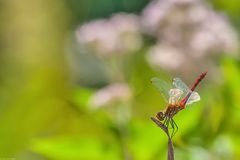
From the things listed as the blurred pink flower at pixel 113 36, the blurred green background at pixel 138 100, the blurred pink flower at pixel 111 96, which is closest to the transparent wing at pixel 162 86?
the blurred green background at pixel 138 100

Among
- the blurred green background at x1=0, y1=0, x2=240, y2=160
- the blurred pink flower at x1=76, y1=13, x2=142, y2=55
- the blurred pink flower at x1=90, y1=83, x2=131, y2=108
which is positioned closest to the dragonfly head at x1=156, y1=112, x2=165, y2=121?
the blurred green background at x1=0, y1=0, x2=240, y2=160

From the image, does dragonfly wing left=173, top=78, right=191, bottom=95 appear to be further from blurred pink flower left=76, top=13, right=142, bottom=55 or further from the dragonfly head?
blurred pink flower left=76, top=13, right=142, bottom=55

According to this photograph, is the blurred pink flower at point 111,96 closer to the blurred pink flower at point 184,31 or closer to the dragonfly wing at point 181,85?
the blurred pink flower at point 184,31

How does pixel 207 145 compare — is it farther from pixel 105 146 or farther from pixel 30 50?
pixel 30 50

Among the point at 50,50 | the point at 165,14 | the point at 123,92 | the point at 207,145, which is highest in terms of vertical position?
the point at 50,50

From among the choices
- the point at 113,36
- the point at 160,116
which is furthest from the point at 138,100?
the point at 160,116

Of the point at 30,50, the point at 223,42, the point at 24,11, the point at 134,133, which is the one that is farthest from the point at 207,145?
the point at 24,11
